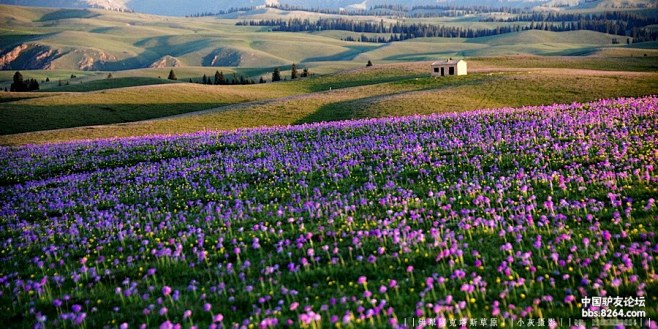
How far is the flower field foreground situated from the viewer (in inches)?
317

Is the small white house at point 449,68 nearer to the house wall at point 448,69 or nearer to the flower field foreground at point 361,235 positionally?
the house wall at point 448,69

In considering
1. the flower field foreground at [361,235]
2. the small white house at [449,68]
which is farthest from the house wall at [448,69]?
the flower field foreground at [361,235]

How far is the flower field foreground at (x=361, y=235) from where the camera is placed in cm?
805

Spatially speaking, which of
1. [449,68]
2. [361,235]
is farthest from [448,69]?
[361,235]

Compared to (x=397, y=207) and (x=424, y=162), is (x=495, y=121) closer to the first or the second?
(x=424, y=162)

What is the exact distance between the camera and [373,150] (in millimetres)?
22688

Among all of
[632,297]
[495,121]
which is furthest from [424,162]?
[632,297]

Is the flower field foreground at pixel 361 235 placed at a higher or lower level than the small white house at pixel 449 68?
lower

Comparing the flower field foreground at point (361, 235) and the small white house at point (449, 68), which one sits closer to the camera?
the flower field foreground at point (361, 235)

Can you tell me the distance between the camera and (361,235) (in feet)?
36.6

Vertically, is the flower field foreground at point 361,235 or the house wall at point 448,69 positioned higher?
the house wall at point 448,69

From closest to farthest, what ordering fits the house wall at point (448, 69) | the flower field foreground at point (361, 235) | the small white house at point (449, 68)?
the flower field foreground at point (361, 235) < the house wall at point (448, 69) < the small white house at point (449, 68)

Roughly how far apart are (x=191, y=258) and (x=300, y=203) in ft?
14.4

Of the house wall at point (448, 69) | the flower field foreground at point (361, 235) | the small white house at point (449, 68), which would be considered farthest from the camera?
the small white house at point (449, 68)
